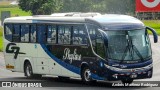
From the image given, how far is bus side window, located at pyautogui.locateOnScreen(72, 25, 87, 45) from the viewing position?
25922mm

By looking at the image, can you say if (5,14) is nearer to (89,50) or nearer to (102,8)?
(89,50)

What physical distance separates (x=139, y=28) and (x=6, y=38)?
A: 9.05 m

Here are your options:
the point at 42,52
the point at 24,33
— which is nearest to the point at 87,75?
the point at 42,52

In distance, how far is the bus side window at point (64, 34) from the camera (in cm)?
2702

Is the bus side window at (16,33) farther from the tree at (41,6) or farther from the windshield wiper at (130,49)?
the tree at (41,6)

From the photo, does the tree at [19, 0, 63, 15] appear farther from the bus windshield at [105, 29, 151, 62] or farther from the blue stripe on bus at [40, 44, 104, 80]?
the bus windshield at [105, 29, 151, 62]

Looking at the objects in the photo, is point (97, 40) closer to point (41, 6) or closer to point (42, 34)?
point (42, 34)

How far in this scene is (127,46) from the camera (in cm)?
2464

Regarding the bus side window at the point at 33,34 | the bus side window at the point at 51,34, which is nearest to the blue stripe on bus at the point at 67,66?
the bus side window at the point at 51,34

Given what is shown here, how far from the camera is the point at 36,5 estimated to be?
4606 inches

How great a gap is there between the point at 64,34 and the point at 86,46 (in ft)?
6.32

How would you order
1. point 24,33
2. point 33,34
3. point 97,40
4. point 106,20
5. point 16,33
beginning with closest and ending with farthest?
point 97,40
point 106,20
point 33,34
point 24,33
point 16,33

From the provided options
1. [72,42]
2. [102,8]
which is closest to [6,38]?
[72,42]

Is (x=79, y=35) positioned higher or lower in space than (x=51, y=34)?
higher
